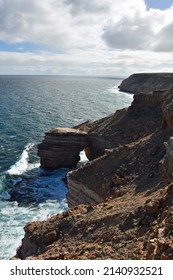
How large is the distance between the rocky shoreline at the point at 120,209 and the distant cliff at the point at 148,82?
114165mm

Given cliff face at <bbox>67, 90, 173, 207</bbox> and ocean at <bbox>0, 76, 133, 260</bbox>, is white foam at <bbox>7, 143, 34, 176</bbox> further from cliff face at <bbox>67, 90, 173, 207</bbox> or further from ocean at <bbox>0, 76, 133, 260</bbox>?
cliff face at <bbox>67, 90, 173, 207</bbox>

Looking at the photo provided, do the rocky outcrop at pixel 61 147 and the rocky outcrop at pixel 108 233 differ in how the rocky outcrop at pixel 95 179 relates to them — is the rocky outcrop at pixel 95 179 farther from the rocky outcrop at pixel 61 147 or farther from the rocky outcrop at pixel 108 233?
the rocky outcrop at pixel 61 147

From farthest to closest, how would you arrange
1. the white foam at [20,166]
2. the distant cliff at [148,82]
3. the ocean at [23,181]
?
the distant cliff at [148,82]
the white foam at [20,166]
the ocean at [23,181]

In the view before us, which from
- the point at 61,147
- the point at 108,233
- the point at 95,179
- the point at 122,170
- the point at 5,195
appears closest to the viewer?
the point at 108,233

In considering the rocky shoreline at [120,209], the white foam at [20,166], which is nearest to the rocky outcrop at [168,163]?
the rocky shoreline at [120,209]

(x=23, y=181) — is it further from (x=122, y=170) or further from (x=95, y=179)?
(x=122, y=170)

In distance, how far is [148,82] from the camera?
176m

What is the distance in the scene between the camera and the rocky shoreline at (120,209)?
16750 millimetres

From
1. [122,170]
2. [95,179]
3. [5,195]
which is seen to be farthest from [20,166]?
[122,170]

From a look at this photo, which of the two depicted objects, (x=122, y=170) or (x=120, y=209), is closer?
(x=120, y=209)

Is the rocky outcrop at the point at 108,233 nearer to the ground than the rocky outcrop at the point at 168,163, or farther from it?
nearer to the ground

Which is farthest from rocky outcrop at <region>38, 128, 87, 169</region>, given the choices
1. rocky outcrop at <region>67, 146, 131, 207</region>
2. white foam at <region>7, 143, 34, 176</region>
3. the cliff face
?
rocky outcrop at <region>67, 146, 131, 207</region>

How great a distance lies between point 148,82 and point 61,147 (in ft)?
424
